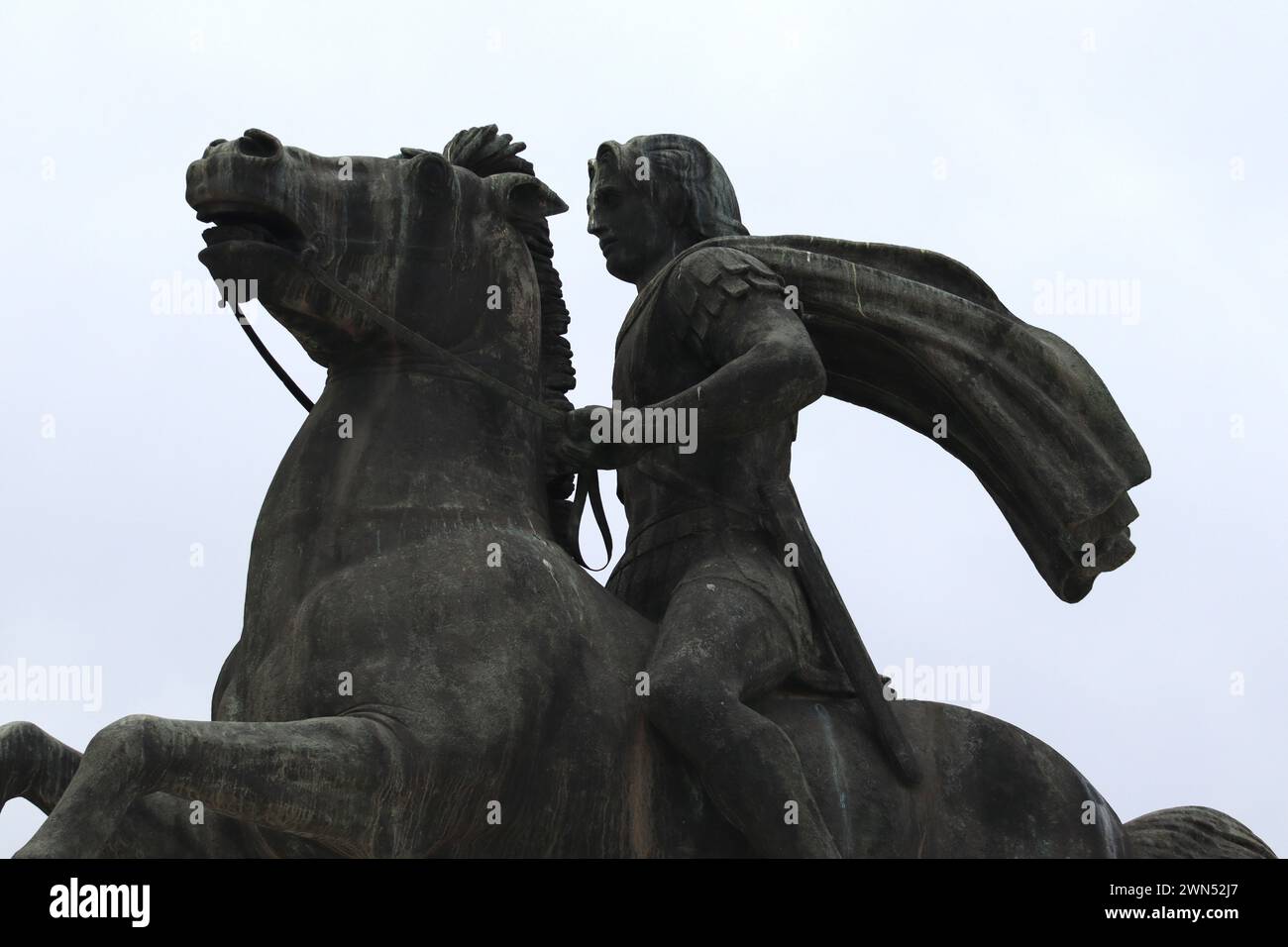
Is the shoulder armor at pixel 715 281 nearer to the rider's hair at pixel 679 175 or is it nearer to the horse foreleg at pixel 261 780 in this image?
the rider's hair at pixel 679 175

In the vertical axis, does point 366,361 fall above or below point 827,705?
above

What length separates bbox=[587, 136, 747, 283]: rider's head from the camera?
28.8 feet

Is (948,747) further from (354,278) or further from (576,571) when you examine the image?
(354,278)

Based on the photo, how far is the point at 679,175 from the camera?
8773mm

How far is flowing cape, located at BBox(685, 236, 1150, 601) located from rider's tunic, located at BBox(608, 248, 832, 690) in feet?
1.03

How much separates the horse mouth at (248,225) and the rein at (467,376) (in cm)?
11

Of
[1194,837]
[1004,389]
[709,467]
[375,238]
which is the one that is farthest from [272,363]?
[1194,837]

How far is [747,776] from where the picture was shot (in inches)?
291

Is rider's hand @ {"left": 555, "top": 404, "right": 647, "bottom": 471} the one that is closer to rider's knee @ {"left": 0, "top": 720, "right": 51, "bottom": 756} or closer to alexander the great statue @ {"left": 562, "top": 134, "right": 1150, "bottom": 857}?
alexander the great statue @ {"left": 562, "top": 134, "right": 1150, "bottom": 857}

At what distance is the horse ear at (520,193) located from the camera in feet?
26.8

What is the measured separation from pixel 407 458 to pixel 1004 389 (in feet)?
7.50

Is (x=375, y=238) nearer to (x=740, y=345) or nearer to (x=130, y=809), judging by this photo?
(x=740, y=345)

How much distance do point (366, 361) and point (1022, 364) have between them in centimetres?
243
